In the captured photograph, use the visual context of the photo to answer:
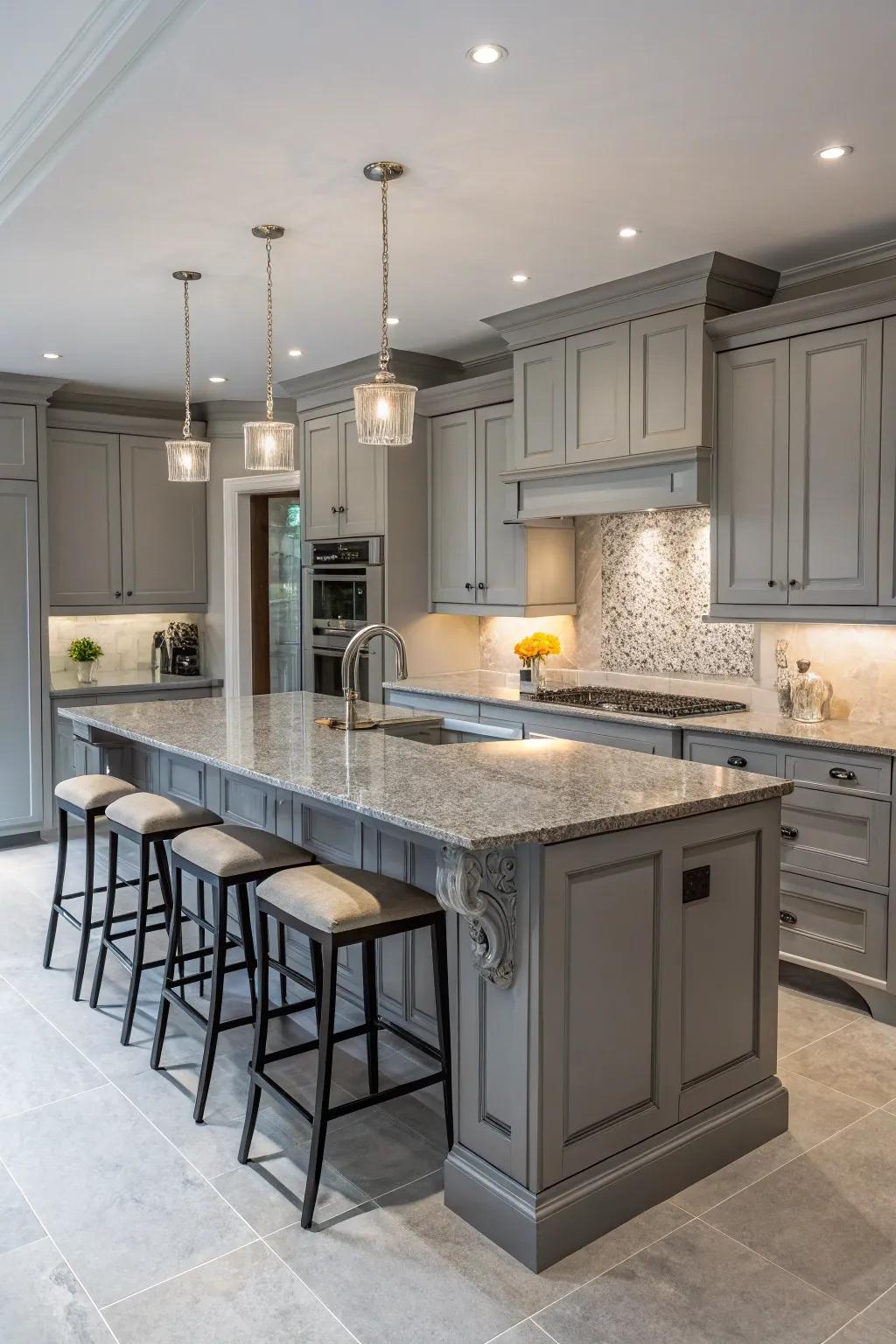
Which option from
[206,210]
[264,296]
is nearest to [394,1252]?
[206,210]

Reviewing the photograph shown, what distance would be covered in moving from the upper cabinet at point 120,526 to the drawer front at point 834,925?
4.53m

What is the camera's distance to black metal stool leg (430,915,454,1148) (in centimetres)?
258

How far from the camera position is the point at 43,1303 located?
2102 millimetres

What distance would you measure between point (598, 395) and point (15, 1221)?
359 centimetres

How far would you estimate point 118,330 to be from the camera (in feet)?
16.2

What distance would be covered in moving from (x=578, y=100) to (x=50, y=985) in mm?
3416

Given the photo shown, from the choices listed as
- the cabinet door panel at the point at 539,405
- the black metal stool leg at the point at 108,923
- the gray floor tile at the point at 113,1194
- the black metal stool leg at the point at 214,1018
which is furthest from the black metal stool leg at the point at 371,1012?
the cabinet door panel at the point at 539,405

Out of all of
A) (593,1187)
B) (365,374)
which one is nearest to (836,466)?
(593,1187)

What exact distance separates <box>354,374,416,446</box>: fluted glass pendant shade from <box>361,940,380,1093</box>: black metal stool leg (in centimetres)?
146

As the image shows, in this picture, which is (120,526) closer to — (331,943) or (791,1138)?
(331,943)

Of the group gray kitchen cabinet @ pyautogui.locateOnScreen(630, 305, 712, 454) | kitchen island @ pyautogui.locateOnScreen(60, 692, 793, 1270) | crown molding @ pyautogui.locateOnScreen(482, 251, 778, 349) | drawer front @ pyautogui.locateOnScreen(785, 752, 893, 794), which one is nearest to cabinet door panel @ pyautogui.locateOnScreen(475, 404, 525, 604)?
crown molding @ pyautogui.locateOnScreen(482, 251, 778, 349)

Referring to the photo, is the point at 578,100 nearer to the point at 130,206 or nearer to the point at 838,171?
the point at 838,171

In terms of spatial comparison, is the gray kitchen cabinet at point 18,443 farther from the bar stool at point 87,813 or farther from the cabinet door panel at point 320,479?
the bar stool at point 87,813

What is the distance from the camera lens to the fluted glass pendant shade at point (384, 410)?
300 cm
